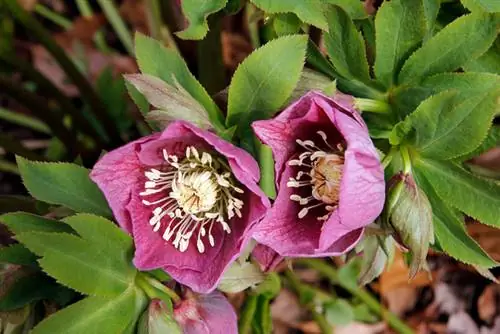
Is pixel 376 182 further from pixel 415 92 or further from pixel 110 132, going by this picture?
pixel 110 132

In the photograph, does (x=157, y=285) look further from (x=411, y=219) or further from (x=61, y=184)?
(x=411, y=219)

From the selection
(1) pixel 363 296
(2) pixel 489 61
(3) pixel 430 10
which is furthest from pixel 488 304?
(3) pixel 430 10

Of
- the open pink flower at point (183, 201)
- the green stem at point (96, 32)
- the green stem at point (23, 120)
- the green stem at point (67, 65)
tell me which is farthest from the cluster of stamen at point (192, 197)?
the green stem at point (96, 32)

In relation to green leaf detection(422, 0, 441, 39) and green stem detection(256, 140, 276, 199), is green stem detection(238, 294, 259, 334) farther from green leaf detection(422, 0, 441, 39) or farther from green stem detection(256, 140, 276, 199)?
green leaf detection(422, 0, 441, 39)

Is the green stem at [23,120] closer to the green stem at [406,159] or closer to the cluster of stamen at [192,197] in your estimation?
the cluster of stamen at [192,197]

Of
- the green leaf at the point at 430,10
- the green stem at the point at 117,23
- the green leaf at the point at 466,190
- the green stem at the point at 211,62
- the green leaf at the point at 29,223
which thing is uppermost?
the green leaf at the point at 430,10

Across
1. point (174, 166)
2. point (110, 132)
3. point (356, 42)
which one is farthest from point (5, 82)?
point (356, 42)

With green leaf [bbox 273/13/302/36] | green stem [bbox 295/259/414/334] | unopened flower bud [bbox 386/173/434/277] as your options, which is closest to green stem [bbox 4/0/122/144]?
green stem [bbox 295/259/414/334]
